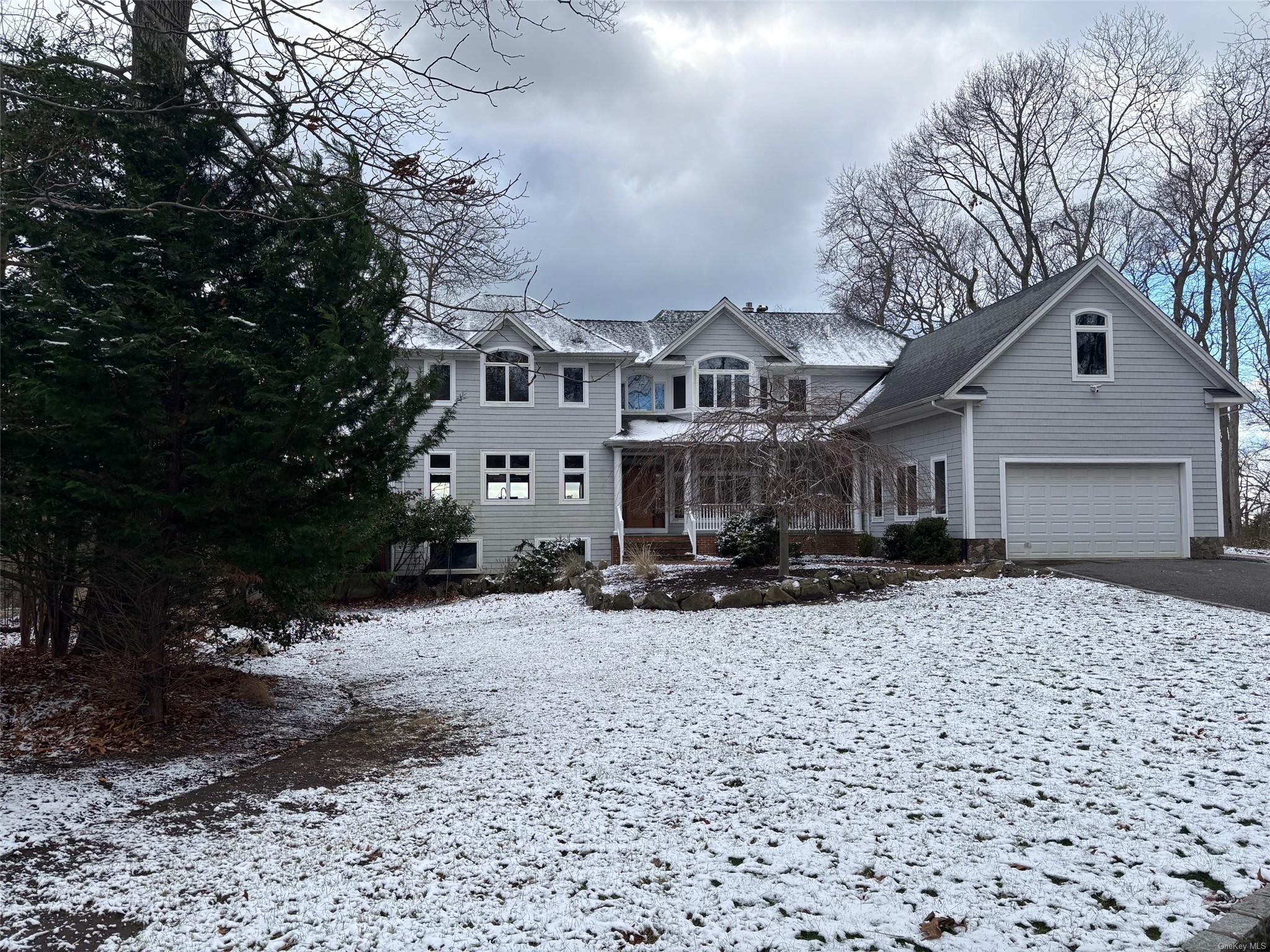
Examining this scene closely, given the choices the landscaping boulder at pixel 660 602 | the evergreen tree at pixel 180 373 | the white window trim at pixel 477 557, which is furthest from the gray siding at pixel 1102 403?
the evergreen tree at pixel 180 373

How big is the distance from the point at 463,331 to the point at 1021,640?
14.9 m

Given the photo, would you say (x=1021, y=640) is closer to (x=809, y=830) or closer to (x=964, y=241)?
(x=809, y=830)

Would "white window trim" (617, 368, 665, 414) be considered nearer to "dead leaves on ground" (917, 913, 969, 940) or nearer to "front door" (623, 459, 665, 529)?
"front door" (623, 459, 665, 529)

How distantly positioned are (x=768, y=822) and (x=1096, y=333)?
15.8m

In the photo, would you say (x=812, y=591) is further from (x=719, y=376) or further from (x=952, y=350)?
(x=719, y=376)

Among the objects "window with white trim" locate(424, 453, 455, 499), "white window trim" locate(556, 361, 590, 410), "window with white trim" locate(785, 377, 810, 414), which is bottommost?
"window with white trim" locate(424, 453, 455, 499)

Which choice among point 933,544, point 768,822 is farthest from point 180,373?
point 933,544

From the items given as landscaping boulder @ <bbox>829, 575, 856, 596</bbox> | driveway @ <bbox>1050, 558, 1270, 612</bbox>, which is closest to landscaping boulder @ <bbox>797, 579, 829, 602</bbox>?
landscaping boulder @ <bbox>829, 575, 856, 596</bbox>

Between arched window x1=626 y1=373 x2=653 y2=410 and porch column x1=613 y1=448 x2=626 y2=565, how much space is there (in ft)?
5.99

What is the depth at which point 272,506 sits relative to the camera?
6.20 m

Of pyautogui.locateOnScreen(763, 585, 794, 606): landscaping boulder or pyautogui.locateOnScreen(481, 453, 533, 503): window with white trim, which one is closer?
pyautogui.locateOnScreen(763, 585, 794, 606): landscaping boulder

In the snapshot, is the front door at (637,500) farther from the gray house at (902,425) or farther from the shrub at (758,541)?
the shrub at (758,541)

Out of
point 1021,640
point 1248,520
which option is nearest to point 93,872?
point 1021,640

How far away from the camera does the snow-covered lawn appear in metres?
3.67
